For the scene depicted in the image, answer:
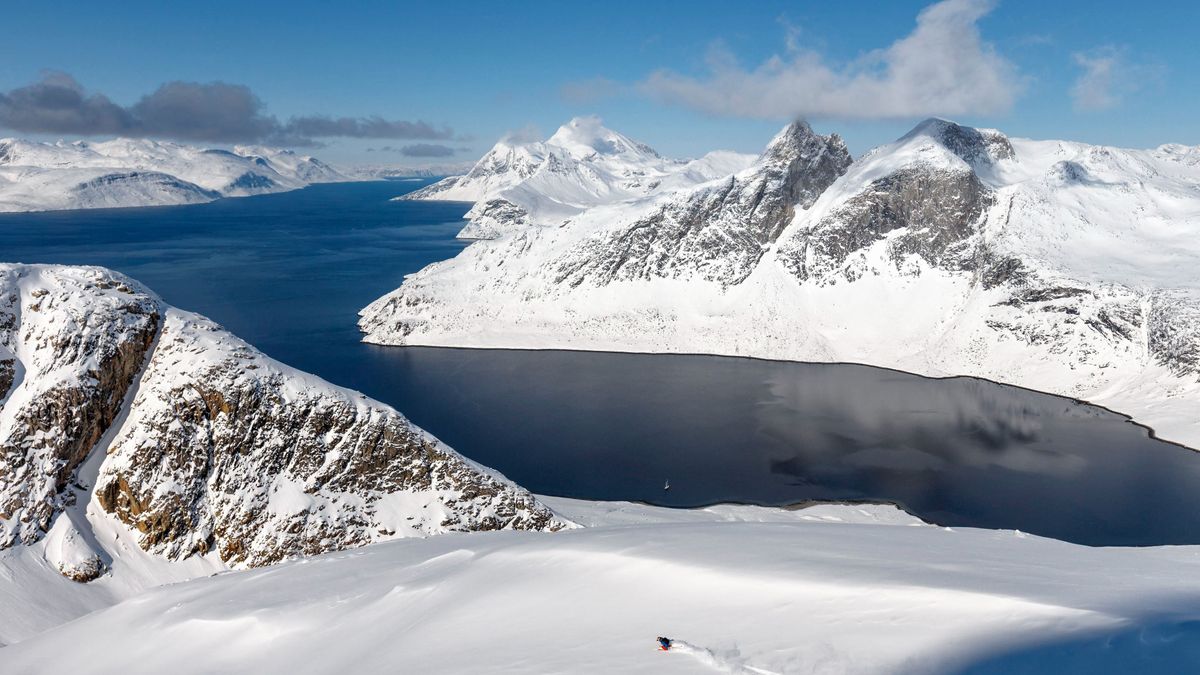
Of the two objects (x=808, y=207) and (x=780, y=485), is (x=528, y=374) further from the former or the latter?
(x=808, y=207)

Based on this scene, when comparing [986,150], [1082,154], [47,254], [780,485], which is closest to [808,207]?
[986,150]

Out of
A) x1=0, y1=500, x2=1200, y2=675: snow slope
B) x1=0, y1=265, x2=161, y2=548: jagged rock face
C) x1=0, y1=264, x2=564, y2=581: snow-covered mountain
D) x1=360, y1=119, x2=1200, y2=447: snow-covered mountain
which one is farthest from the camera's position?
x1=360, y1=119, x2=1200, y2=447: snow-covered mountain

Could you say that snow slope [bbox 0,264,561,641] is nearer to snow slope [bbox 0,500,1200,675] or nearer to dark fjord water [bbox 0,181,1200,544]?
snow slope [bbox 0,500,1200,675]

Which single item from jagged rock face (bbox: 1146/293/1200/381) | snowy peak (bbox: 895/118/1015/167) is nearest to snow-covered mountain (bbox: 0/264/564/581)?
jagged rock face (bbox: 1146/293/1200/381)

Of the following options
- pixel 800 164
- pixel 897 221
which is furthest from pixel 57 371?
pixel 800 164

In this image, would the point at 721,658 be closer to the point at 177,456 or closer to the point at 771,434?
the point at 177,456

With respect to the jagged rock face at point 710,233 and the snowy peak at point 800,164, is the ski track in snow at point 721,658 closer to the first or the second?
the jagged rock face at point 710,233
